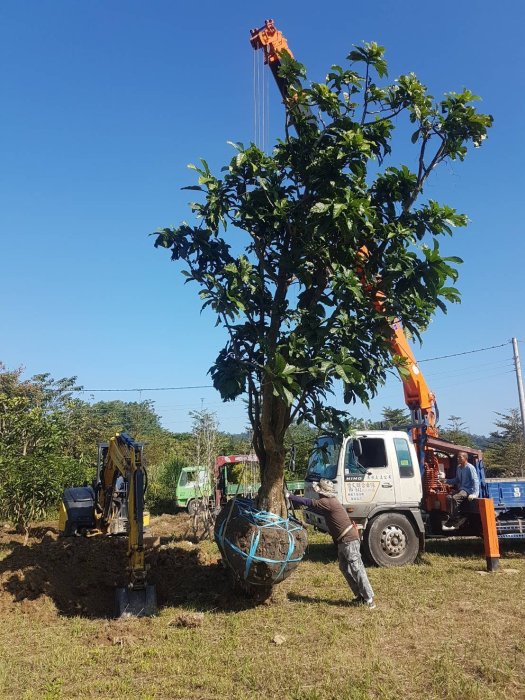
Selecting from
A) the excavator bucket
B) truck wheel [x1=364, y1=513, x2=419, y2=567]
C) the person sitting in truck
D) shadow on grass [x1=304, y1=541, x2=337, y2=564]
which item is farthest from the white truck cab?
the excavator bucket

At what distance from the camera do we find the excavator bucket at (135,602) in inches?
272

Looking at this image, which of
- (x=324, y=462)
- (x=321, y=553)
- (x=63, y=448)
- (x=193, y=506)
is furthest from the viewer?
(x=63, y=448)

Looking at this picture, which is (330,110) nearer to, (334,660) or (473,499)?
(334,660)

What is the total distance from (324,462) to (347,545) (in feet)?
9.75

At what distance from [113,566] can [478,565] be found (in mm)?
6201

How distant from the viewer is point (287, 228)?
7.28 meters

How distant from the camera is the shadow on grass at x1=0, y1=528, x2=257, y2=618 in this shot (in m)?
7.30

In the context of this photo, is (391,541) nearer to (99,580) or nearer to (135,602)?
(135,602)

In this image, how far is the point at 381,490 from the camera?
9.72 metres

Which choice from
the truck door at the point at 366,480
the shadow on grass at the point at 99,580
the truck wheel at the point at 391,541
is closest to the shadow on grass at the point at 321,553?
the truck wheel at the point at 391,541

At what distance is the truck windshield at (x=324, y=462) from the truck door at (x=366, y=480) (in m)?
0.21

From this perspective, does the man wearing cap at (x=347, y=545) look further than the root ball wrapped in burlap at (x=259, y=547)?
Yes

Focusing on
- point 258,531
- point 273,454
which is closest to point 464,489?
point 273,454

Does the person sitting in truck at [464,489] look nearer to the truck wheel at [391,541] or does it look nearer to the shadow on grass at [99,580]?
the truck wheel at [391,541]
